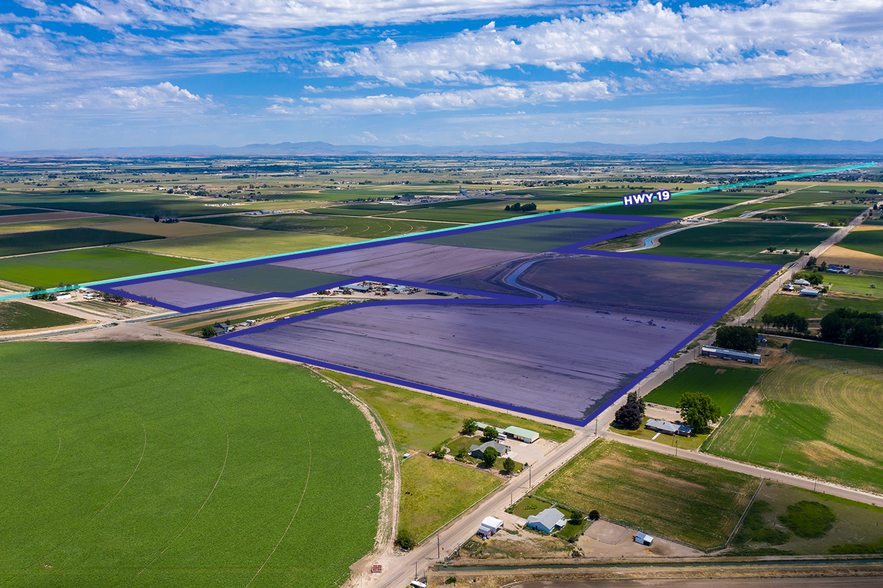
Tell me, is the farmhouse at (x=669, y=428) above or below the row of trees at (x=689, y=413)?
below

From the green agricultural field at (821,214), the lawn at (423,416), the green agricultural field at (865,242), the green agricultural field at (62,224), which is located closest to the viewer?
the lawn at (423,416)

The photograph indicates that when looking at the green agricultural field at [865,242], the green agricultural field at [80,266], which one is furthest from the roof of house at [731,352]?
the green agricultural field at [80,266]

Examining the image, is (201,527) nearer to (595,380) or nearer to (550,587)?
(550,587)

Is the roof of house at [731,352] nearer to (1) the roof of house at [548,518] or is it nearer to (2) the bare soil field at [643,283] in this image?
(2) the bare soil field at [643,283]

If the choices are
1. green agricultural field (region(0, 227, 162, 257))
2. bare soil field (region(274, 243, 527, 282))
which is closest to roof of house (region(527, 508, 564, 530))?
bare soil field (region(274, 243, 527, 282))

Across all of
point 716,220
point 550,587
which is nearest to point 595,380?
point 550,587

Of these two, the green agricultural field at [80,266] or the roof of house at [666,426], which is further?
the green agricultural field at [80,266]
